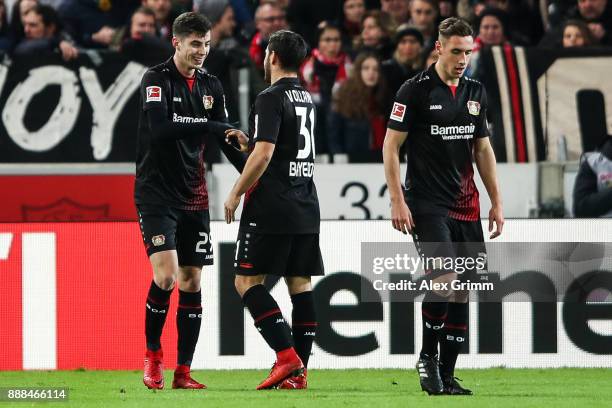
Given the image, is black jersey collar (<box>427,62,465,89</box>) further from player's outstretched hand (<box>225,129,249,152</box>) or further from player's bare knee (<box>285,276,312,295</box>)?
player's bare knee (<box>285,276,312,295</box>)

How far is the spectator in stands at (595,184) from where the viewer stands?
9.91m

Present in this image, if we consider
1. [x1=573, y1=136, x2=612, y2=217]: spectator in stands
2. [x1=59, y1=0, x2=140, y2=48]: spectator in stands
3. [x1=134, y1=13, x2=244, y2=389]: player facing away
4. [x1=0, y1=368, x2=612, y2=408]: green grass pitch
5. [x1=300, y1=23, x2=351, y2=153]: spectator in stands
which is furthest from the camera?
[x1=59, y1=0, x2=140, y2=48]: spectator in stands

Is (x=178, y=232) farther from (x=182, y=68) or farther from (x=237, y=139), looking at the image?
(x=182, y=68)

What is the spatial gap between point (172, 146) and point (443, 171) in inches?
58.8

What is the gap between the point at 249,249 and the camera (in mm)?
7074

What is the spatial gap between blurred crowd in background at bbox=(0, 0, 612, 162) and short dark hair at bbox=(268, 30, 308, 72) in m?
3.48

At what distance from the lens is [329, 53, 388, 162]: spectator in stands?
436 inches

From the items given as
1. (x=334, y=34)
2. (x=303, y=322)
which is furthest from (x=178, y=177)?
(x=334, y=34)

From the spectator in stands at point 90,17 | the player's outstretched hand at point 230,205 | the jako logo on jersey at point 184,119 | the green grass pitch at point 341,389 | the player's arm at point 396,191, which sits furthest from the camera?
the spectator in stands at point 90,17

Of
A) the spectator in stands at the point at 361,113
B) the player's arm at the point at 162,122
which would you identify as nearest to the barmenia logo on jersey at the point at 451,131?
the player's arm at the point at 162,122

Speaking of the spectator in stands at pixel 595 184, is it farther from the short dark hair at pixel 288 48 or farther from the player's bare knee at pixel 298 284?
the short dark hair at pixel 288 48

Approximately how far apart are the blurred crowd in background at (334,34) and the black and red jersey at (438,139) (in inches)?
144

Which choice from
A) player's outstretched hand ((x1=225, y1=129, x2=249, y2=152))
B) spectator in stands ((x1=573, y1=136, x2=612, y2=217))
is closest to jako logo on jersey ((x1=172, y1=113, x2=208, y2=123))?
player's outstretched hand ((x1=225, y1=129, x2=249, y2=152))

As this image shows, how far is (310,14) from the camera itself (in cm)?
1263
